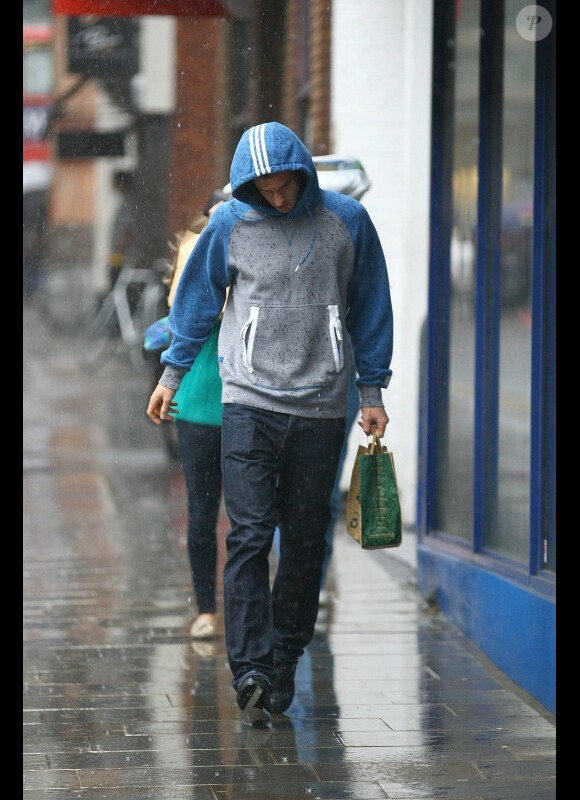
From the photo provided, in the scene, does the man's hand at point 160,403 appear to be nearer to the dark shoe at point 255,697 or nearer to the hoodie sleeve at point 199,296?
the hoodie sleeve at point 199,296

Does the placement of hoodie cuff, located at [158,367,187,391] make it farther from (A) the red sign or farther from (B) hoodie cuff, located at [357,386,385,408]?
(A) the red sign

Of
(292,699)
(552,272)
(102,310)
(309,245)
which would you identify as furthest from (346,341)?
(102,310)

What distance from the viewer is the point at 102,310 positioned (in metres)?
19.8

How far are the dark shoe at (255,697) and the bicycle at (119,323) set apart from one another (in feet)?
39.6

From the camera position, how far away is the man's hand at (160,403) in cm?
509

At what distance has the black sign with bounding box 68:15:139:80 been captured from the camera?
64.9ft

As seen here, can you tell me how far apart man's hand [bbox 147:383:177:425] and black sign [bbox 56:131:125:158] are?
47.7 feet

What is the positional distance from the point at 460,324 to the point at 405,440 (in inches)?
90.2

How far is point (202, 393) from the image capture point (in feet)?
19.4

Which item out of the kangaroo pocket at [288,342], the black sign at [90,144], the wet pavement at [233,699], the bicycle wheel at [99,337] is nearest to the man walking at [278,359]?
the kangaroo pocket at [288,342]

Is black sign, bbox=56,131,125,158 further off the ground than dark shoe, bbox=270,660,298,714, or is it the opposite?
black sign, bbox=56,131,125,158

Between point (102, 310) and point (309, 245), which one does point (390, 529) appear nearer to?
point (309, 245)

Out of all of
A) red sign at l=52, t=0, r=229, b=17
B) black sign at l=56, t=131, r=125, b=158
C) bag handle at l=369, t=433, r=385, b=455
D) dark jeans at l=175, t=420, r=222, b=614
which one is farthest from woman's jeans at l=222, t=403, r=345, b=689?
black sign at l=56, t=131, r=125, b=158
